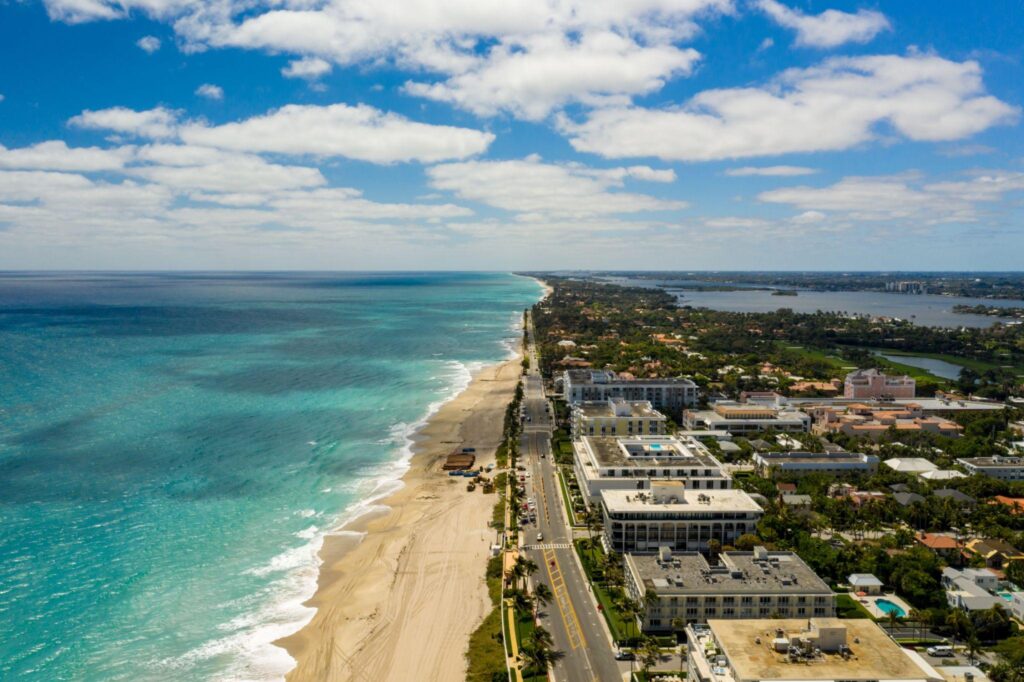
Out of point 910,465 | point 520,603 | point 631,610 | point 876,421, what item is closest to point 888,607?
point 631,610

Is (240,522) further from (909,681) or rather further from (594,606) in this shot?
(909,681)

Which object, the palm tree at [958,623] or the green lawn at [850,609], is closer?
the palm tree at [958,623]

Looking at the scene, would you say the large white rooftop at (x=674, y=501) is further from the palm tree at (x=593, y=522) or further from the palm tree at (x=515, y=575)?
the palm tree at (x=515, y=575)

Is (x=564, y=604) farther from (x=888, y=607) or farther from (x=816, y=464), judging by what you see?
(x=816, y=464)

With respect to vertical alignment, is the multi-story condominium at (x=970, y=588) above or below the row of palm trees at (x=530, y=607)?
above

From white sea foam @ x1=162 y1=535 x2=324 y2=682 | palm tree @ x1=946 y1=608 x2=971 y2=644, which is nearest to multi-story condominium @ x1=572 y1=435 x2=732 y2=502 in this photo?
palm tree @ x1=946 y1=608 x2=971 y2=644

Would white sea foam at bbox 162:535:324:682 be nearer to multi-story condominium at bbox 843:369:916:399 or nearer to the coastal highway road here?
the coastal highway road

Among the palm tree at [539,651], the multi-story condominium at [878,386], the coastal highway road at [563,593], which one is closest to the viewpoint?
the palm tree at [539,651]

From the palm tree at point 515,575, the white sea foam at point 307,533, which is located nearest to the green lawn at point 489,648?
the palm tree at point 515,575
